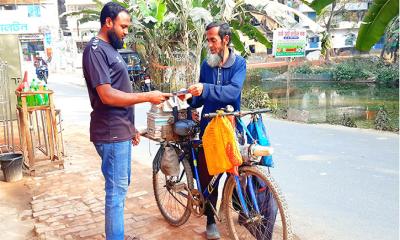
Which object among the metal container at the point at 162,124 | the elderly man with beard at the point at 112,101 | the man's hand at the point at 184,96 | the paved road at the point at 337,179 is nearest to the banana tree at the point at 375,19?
the paved road at the point at 337,179

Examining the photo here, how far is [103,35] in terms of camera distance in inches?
110

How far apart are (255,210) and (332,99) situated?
1687 centimetres

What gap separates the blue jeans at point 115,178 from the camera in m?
2.84

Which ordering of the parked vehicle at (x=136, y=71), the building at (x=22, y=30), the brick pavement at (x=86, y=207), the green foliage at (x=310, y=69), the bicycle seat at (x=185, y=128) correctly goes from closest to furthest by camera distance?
the bicycle seat at (x=185, y=128) → the brick pavement at (x=86, y=207) → the building at (x=22, y=30) → the parked vehicle at (x=136, y=71) → the green foliage at (x=310, y=69)

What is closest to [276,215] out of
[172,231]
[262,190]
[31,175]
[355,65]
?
[262,190]

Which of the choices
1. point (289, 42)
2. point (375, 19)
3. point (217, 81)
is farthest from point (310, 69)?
point (217, 81)

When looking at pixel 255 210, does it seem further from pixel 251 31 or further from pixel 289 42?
pixel 251 31

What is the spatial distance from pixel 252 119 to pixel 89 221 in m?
2.00

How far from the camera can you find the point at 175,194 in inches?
147

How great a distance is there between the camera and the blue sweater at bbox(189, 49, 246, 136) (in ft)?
9.90

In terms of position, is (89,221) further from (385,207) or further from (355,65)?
(355,65)

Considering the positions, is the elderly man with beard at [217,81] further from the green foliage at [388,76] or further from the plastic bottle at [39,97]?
the green foliage at [388,76]

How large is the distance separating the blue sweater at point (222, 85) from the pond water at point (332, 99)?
23.2 ft

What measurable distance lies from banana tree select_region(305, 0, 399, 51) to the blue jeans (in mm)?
3191
